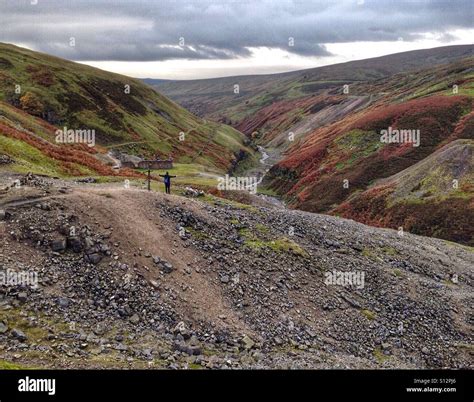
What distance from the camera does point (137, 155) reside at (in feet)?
369

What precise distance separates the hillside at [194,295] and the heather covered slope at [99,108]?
222 feet

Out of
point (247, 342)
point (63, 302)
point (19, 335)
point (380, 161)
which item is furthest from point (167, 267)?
point (380, 161)

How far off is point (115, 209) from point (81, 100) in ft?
353

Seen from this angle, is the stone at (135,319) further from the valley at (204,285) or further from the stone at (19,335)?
the stone at (19,335)

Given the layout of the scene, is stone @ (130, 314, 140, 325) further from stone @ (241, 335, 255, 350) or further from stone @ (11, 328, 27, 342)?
stone @ (241, 335, 255, 350)

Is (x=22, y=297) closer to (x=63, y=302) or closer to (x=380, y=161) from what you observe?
(x=63, y=302)

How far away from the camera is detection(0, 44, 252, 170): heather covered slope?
116 metres

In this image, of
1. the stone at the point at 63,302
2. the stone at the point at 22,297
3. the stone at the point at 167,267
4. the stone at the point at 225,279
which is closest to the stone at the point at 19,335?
the stone at the point at 22,297

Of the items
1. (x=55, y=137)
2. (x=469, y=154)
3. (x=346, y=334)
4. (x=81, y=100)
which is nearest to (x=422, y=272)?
(x=346, y=334)

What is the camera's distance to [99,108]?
426 feet

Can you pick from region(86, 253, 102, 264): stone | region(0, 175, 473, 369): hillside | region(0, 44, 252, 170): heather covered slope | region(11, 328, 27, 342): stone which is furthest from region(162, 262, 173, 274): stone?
region(0, 44, 252, 170): heather covered slope

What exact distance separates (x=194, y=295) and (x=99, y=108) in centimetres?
11351

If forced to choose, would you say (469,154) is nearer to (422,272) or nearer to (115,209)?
(422,272)

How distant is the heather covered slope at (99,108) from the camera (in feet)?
380
